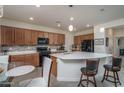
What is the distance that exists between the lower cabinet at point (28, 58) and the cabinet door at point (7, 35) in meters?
0.69

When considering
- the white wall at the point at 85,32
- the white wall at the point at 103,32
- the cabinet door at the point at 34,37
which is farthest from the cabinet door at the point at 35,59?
the white wall at the point at 85,32

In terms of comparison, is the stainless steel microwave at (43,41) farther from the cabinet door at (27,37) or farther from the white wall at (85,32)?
the white wall at (85,32)

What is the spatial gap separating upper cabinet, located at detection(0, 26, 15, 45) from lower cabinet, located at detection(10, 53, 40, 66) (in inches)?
27.5

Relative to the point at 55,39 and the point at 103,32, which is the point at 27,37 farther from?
the point at 103,32

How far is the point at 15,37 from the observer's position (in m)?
4.82

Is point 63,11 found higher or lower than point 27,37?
higher

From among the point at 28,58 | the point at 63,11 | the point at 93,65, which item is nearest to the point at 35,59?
the point at 28,58

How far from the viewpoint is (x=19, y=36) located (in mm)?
4973

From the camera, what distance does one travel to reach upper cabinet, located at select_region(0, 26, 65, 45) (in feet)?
14.7

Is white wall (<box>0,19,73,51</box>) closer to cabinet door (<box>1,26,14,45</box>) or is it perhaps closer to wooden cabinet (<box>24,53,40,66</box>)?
cabinet door (<box>1,26,14,45</box>)

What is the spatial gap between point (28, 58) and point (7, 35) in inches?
54.0
